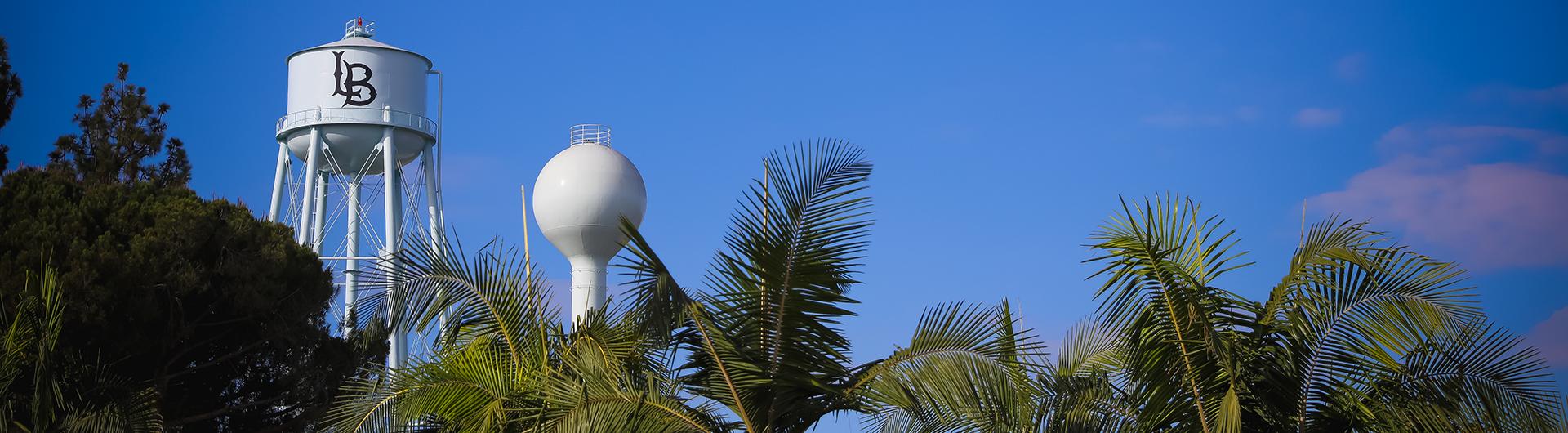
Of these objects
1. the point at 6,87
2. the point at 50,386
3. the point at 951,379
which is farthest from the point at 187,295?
the point at 951,379

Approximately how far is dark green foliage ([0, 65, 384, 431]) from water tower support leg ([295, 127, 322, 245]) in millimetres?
7899

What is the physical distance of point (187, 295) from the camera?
2217 cm

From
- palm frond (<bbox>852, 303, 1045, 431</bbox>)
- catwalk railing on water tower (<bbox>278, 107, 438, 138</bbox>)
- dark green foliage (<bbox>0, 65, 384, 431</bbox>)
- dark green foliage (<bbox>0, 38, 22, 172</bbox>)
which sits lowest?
palm frond (<bbox>852, 303, 1045, 431</bbox>)

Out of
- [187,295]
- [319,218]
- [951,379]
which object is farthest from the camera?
[319,218]

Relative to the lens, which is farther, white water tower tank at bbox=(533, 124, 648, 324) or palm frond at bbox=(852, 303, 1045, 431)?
white water tower tank at bbox=(533, 124, 648, 324)

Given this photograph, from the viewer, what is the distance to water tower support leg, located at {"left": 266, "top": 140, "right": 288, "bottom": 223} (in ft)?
111

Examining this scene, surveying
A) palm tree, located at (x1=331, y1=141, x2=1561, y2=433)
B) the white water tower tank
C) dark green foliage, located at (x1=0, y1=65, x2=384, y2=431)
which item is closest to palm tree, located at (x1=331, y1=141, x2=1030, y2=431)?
palm tree, located at (x1=331, y1=141, x2=1561, y2=433)

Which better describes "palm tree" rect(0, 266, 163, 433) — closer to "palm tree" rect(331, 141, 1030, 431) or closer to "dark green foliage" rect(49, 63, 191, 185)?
"palm tree" rect(331, 141, 1030, 431)

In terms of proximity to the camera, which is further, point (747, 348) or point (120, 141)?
Answer: point (120, 141)

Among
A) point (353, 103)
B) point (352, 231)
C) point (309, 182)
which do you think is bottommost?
point (352, 231)

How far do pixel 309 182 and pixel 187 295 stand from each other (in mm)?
10859

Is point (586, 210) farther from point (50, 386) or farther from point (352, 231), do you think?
point (50, 386)

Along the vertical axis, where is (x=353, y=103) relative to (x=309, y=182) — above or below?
above

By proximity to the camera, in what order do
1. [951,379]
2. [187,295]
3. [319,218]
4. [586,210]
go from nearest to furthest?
[951,379] < [187,295] < [586,210] < [319,218]
